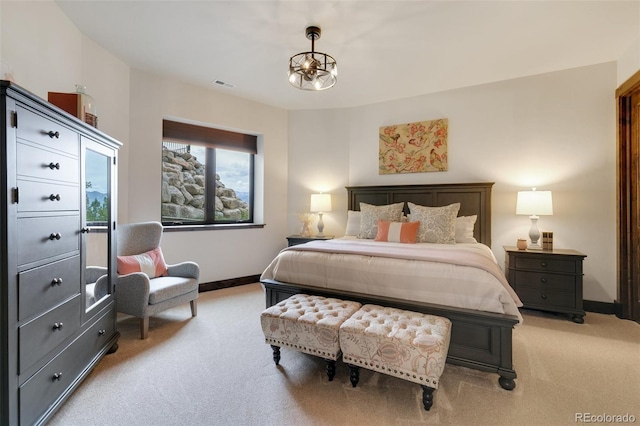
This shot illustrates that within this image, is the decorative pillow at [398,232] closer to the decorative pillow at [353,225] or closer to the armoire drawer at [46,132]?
the decorative pillow at [353,225]

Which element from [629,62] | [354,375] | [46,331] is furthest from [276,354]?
[629,62]

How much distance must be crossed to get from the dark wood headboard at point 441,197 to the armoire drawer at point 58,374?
3.44 m

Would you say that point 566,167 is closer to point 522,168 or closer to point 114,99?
point 522,168

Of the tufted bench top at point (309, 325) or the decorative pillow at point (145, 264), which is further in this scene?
the decorative pillow at point (145, 264)

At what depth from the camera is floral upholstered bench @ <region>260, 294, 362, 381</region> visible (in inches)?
73.3

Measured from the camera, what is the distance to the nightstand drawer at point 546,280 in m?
2.99

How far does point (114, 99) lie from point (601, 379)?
5.05 meters

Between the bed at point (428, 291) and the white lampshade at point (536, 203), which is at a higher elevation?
the white lampshade at point (536, 203)

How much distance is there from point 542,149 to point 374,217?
2188 mm

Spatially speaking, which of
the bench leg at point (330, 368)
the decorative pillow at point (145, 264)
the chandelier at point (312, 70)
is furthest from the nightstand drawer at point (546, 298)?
the decorative pillow at point (145, 264)

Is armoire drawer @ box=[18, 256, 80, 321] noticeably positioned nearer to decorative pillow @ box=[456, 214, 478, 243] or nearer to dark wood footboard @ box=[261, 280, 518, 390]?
dark wood footboard @ box=[261, 280, 518, 390]

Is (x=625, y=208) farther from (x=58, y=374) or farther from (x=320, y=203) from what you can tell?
(x=58, y=374)

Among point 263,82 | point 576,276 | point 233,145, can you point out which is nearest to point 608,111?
point 576,276

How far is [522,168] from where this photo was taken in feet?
11.9
